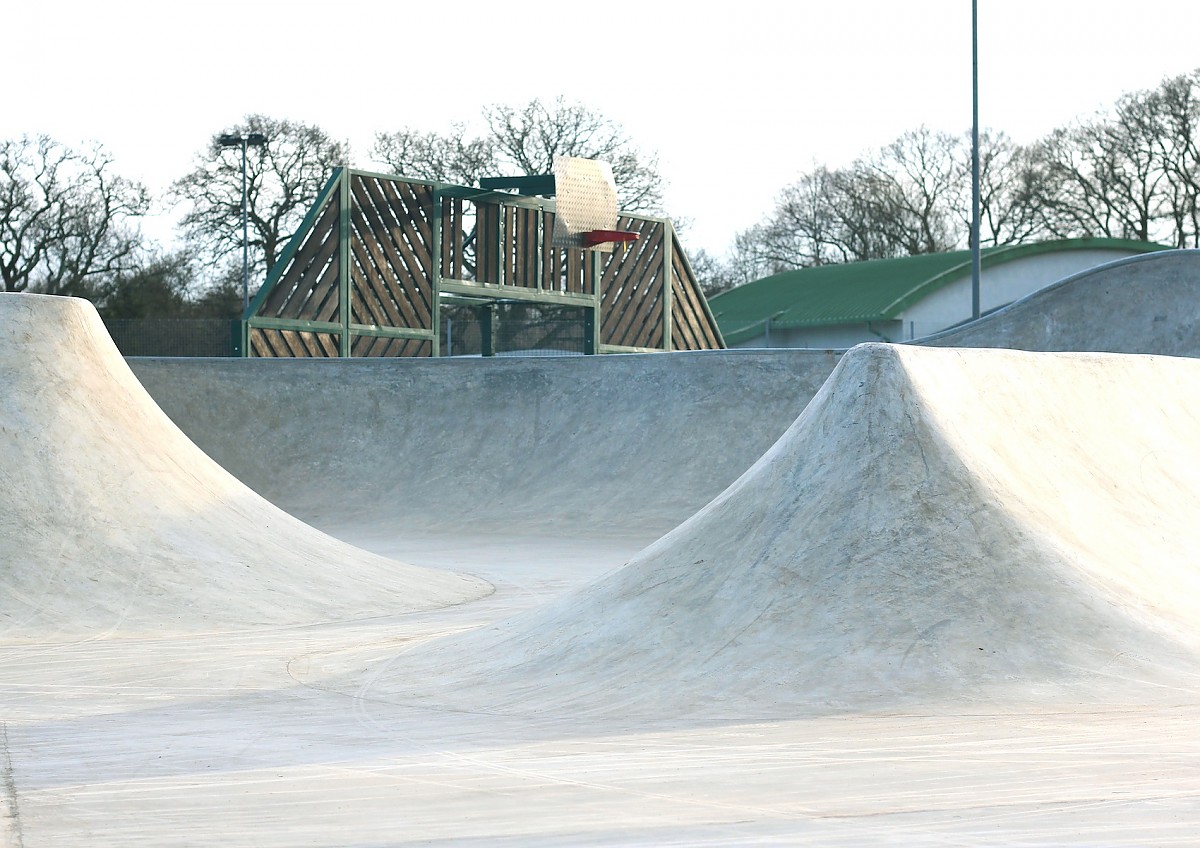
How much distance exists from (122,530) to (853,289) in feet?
122

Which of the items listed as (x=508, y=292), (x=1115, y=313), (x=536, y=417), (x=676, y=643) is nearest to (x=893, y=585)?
(x=676, y=643)

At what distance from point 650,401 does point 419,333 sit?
9.39 m

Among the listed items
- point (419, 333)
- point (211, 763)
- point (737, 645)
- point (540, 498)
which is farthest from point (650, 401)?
point (211, 763)

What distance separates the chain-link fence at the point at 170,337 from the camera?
105 feet

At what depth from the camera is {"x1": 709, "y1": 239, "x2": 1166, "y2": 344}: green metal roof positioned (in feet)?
141

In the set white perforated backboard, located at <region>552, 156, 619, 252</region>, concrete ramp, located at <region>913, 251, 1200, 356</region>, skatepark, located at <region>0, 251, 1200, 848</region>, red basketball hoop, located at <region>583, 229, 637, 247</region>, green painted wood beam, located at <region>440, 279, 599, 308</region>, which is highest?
white perforated backboard, located at <region>552, 156, 619, 252</region>

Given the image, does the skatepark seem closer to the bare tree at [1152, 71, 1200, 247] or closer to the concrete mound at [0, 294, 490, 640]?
the concrete mound at [0, 294, 490, 640]

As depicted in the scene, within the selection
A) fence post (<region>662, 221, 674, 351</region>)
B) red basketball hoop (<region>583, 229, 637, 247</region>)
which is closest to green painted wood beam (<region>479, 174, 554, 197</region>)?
red basketball hoop (<region>583, 229, 637, 247</region>)

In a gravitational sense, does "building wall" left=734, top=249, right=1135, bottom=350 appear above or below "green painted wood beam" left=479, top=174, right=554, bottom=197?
below

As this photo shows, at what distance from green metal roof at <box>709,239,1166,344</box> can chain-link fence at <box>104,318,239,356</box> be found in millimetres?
20605

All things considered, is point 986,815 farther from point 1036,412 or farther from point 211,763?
point 1036,412

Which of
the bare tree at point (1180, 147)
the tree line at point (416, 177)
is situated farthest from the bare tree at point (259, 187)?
the bare tree at point (1180, 147)

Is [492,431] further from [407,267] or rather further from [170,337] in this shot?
[170,337]

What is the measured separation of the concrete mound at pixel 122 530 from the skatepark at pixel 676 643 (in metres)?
0.03
